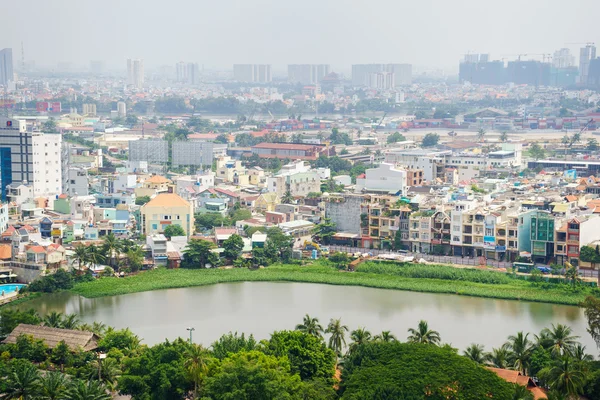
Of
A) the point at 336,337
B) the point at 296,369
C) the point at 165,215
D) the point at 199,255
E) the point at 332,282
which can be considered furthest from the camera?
the point at 165,215

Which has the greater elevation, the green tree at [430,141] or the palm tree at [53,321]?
the green tree at [430,141]

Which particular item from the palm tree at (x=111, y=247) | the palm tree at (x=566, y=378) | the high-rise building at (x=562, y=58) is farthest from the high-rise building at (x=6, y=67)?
the palm tree at (x=566, y=378)

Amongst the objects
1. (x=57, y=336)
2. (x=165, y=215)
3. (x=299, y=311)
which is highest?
(x=165, y=215)

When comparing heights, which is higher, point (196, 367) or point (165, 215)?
point (165, 215)

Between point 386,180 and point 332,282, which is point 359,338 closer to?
point 332,282

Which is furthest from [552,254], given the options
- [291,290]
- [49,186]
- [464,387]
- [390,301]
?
[49,186]

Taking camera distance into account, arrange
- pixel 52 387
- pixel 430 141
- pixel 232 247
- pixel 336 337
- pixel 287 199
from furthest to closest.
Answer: pixel 430 141, pixel 287 199, pixel 232 247, pixel 336 337, pixel 52 387

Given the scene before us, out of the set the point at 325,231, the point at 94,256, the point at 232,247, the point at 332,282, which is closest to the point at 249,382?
the point at 332,282

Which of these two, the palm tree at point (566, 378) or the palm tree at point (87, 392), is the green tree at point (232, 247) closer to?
the palm tree at point (87, 392)
